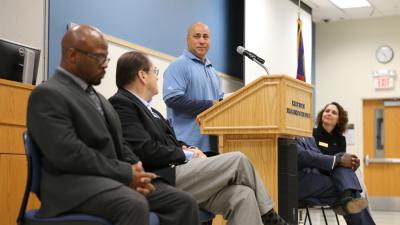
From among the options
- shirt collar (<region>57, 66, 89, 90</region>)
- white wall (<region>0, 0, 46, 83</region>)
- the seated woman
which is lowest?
the seated woman

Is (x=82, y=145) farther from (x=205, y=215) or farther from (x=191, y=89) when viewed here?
(x=191, y=89)

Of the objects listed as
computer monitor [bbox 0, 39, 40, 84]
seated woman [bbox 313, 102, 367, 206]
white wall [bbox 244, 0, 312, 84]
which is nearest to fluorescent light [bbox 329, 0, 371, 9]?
white wall [bbox 244, 0, 312, 84]

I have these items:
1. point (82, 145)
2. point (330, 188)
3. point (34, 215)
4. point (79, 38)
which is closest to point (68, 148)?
point (82, 145)

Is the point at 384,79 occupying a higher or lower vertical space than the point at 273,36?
lower

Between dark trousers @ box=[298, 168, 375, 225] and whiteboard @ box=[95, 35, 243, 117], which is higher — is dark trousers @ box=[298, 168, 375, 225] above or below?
below

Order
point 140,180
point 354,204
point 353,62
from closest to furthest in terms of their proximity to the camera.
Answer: point 140,180 → point 354,204 → point 353,62

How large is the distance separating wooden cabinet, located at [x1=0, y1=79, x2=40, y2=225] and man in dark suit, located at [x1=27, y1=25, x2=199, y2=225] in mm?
1220

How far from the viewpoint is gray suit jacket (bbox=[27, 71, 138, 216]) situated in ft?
6.96

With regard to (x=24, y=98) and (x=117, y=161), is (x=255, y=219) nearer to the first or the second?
(x=117, y=161)

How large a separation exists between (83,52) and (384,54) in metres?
9.48

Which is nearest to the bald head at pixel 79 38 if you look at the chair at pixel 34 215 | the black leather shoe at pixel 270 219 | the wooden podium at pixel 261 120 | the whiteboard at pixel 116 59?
the chair at pixel 34 215

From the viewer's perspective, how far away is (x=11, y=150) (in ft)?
11.3

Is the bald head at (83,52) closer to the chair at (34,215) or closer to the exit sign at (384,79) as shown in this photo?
the chair at (34,215)

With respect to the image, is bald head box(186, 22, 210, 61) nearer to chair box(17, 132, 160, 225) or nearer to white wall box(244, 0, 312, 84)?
chair box(17, 132, 160, 225)
